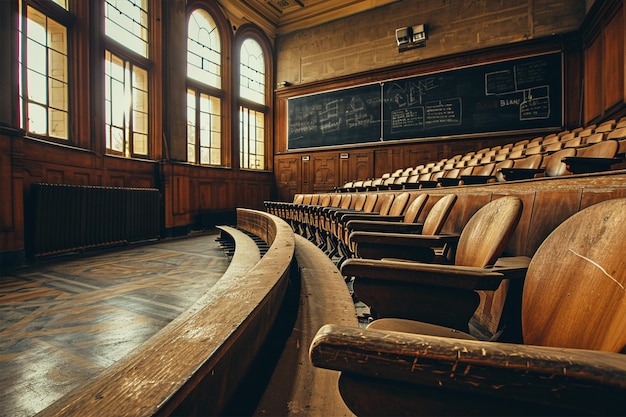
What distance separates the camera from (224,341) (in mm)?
524

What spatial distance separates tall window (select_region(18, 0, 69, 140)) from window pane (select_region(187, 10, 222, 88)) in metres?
2.39

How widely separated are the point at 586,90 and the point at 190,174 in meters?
6.49

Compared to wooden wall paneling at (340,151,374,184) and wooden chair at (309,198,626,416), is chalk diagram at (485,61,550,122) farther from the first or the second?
wooden chair at (309,198,626,416)

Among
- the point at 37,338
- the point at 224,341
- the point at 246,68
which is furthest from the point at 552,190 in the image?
the point at 246,68

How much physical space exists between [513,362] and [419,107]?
265 inches

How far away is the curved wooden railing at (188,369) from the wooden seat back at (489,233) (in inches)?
21.4

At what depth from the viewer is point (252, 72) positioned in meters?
7.75

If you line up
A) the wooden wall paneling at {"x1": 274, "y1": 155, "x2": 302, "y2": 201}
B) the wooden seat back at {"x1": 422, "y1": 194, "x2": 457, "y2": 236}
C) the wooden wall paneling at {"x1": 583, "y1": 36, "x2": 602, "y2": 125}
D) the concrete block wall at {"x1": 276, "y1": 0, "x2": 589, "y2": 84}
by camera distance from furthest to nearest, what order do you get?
the wooden wall paneling at {"x1": 274, "y1": 155, "x2": 302, "y2": 201} → the concrete block wall at {"x1": 276, "y1": 0, "x2": 589, "y2": 84} → the wooden wall paneling at {"x1": 583, "y1": 36, "x2": 602, "y2": 125} → the wooden seat back at {"x1": 422, "y1": 194, "x2": 457, "y2": 236}

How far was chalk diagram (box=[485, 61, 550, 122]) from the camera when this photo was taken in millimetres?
5504

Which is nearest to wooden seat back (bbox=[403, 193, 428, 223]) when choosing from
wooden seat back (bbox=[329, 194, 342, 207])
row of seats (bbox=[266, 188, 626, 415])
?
row of seats (bbox=[266, 188, 626, 415])

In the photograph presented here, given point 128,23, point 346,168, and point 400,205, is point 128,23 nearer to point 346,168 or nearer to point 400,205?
point 346,168

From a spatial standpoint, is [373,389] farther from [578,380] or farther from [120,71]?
[120,71]

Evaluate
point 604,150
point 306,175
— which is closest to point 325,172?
point 306,175

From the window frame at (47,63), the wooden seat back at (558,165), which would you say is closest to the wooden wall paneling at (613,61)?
the wooden seat back at (558,165)
